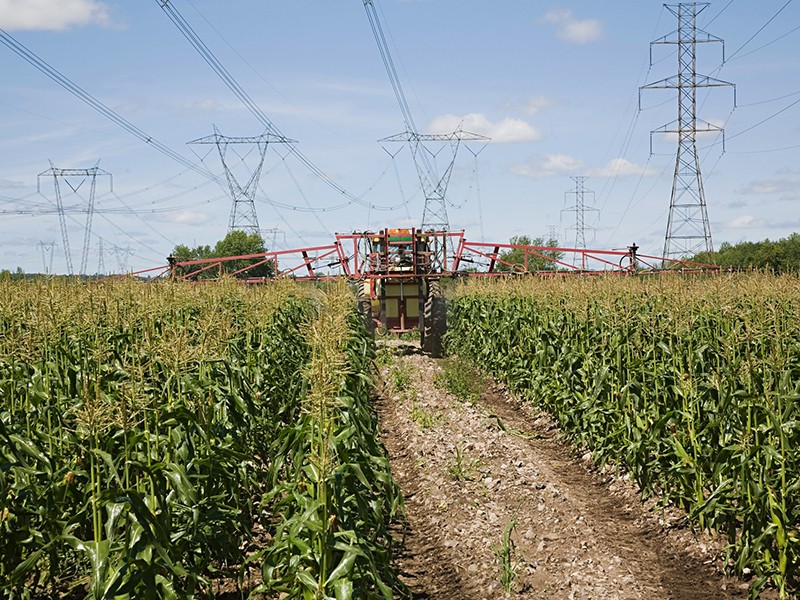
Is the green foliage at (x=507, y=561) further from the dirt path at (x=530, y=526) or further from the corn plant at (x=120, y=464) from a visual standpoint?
the corn plant at (x=120, y=464)

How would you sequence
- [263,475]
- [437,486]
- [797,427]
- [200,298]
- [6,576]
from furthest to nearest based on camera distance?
[200,298] → [437,486] → [263,475] → [797,427] → [6,576]

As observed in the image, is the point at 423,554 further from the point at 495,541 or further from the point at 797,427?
the point at 797,427

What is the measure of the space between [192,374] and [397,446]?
224 inches

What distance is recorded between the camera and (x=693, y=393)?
27.5 ft

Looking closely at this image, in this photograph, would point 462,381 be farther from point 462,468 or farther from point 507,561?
point 507,561

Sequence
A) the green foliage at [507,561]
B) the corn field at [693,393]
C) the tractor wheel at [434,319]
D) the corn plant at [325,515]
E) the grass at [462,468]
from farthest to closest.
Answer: the tractor wheel at [434,319] < the grass at [462,468] < the green foliage at [507,561] < the corn field at [693,393] < the corn plant at [325,515]

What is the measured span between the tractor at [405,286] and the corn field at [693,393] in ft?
21.7

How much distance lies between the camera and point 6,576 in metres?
5.65

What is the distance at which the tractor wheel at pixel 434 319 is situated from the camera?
22.7m

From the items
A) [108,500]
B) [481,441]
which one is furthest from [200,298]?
[108,500]

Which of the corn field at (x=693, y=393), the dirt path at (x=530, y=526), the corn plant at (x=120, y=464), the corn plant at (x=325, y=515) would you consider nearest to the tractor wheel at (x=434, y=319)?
the corn field at (x=693, y=393)

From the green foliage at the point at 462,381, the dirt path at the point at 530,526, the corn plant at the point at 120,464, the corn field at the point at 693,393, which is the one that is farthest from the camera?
the green foliage at the point at 462,381

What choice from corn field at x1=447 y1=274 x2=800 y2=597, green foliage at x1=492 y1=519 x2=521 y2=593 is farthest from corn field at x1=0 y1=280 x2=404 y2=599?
corn field at x1=447 y1=274 x2=800 y2=597

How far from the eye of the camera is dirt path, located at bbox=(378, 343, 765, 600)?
23.3 ft
